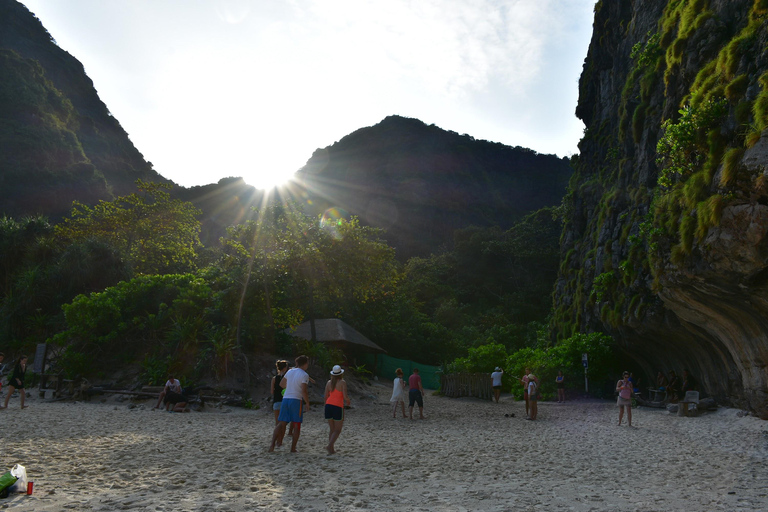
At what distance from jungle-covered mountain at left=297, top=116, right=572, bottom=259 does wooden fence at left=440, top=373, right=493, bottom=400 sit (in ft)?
204

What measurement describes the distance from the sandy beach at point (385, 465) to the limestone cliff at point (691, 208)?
2.76 meters

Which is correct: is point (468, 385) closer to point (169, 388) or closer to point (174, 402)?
point (174, 402)

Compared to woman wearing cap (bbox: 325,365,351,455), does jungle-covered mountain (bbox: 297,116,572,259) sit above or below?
above

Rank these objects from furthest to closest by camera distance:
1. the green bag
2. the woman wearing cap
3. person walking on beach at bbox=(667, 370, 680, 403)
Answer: person walking on beach at bbox=(667, 370, 680, 403), the woman wearing cap, the green bag

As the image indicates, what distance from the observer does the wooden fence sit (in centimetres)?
2309

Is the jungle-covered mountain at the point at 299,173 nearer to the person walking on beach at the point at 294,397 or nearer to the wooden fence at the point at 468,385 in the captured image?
the wooden fence at the point at 468,385

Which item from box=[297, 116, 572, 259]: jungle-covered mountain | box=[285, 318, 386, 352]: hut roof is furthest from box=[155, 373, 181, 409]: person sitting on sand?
box=[297, 116, 572, 259]: jungle-covered mountain

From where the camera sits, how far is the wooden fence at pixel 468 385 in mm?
23094

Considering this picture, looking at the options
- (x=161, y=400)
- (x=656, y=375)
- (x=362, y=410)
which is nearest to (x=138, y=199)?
(x=161, y=400)

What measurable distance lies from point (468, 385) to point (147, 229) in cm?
2419

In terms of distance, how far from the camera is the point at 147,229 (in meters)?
33.6

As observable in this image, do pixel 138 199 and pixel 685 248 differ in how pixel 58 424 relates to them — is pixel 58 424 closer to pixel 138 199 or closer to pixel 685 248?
pixel 685 248

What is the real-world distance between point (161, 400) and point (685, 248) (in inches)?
583

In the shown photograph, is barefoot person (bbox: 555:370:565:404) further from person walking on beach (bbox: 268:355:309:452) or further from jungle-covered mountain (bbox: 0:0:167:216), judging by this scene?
jungle-covered mountain (bbox: 0:0:167:216)
